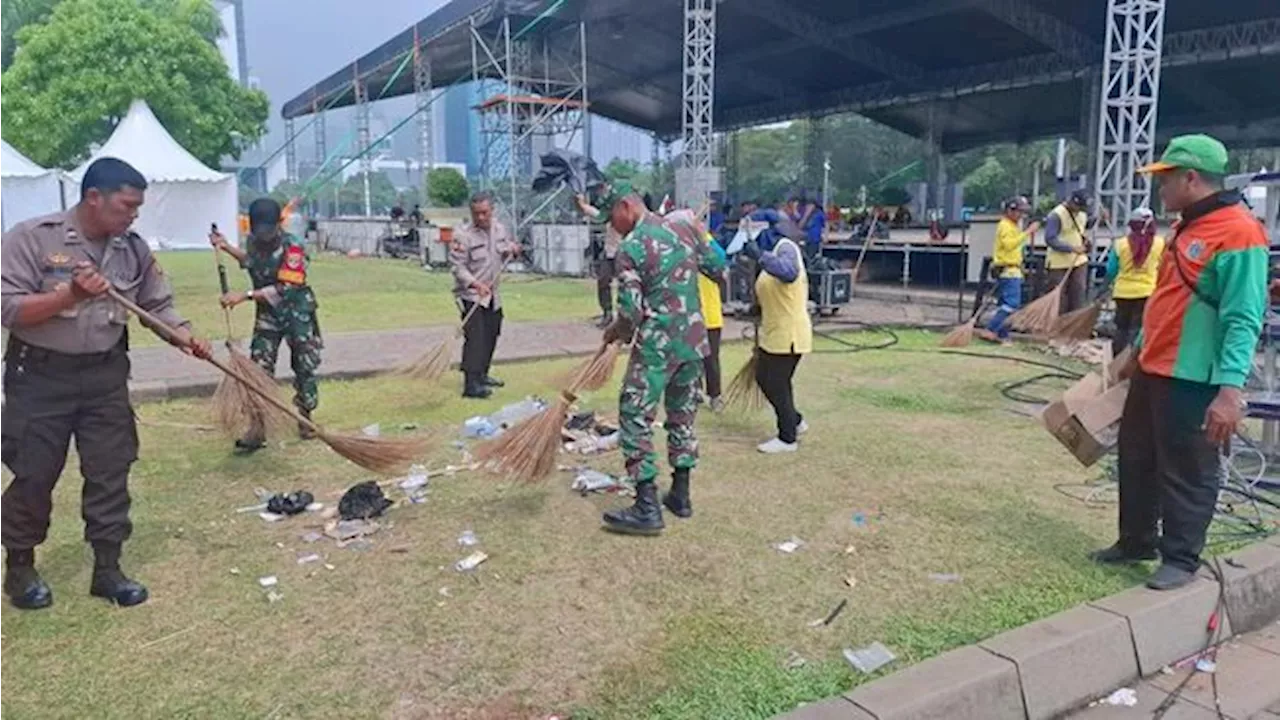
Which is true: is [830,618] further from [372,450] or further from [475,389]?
[475,389]

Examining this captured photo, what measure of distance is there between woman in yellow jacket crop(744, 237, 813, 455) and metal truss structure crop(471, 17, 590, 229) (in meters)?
17.0

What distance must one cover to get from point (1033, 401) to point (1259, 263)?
4051 mm

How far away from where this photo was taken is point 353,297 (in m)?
14.9

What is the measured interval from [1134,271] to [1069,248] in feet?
7.84

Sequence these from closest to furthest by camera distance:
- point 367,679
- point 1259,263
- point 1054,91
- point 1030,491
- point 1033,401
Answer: point 367,679
point 1259,263
point 1030,491
point 1033,401
point 1054,91

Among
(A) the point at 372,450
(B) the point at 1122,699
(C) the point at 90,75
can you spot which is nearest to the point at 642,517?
(A) the point at 372,450

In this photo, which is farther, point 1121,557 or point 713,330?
point 713,330

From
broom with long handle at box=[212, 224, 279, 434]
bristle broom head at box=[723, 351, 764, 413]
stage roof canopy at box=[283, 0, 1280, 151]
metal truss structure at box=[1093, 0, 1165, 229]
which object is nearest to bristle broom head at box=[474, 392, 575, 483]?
broom with long handle at box=[212, 224, 279, 434]

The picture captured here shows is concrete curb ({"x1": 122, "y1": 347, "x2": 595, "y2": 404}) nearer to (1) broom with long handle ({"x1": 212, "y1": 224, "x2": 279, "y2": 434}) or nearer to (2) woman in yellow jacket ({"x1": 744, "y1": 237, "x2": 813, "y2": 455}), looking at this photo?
(1) broom with long handle ({"x1": 212, "y1": 224, "x2": 279, "y2": 434})

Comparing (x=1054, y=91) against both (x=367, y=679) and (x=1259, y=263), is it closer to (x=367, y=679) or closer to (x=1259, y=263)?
(x=1259, y=263)

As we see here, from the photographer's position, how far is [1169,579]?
11.8 feet

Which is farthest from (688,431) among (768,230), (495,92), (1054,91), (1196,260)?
(1054,91)

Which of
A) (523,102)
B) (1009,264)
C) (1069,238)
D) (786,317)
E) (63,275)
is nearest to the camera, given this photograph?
(63,275)

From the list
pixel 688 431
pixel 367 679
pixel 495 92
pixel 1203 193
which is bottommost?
pixel 367 679
